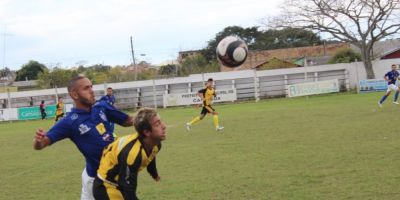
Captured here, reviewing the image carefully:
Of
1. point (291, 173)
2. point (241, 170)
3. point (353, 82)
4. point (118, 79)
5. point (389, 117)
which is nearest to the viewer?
point (291, 173)

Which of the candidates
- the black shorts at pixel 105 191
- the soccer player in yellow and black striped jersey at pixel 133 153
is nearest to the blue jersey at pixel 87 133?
the black shorts at pixel 105 191

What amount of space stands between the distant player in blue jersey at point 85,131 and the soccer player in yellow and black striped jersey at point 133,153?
0.56 m

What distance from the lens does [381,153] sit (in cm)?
1006

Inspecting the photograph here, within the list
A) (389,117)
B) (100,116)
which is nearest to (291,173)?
(100,116)

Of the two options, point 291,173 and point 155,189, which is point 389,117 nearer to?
point 291,173

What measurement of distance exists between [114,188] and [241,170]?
17.4ft

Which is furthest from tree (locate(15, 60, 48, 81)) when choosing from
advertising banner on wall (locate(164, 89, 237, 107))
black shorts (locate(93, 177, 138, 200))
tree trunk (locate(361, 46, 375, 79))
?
black shorts (locate(93, 177, 138, 200))

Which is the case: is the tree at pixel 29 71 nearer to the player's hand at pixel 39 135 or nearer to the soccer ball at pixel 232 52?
the soccer ball at pixel 232 52

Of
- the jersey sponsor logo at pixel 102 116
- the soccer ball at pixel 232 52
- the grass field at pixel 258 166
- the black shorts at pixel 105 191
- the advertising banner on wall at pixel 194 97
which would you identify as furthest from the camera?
the advertising banner on wall at pixel 194 97

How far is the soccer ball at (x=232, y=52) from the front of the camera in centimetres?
912

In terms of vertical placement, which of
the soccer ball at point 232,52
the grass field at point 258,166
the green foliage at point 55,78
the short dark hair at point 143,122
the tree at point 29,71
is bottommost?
the grass field at point 258,166

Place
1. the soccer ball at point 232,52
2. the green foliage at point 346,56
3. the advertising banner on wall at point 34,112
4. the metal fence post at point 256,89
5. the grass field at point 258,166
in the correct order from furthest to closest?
the green foliage at point 346,56 → the metal fence post at point 256,89 → the advertising banner on wall at point 34,112 → the soccer ball at point 232,52 → the grass field at point 258,166

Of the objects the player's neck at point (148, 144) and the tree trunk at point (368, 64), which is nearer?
the player's neck at point (148, 144)

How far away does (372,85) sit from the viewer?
38.0m
